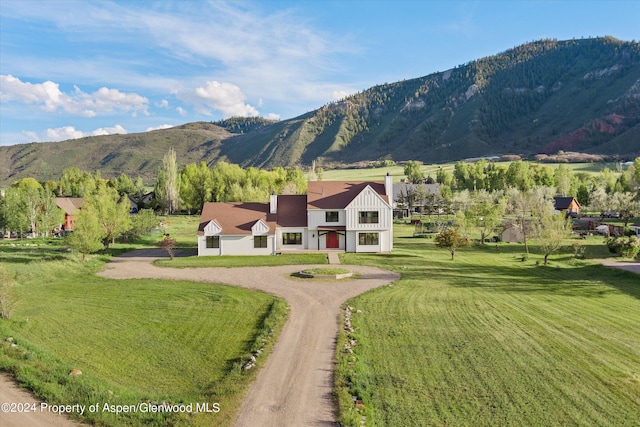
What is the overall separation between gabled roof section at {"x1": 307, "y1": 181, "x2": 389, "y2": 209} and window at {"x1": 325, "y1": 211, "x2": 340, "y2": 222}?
0.68 meters

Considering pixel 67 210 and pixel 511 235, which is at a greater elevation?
pixel 67 210

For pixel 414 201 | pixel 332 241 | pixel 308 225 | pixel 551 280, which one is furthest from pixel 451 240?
pixel 414 201

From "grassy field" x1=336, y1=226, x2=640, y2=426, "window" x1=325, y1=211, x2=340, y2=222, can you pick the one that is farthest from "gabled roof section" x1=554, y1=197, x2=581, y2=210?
"grassy field" x1=336, y1=226, x2=640, y2=426

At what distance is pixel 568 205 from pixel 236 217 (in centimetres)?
7179

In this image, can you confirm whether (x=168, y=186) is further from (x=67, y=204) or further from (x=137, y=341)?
(x=137, y=341)

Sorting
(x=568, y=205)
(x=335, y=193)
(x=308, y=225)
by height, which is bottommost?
(x=308, y=225)

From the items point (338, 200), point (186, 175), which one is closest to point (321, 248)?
point (338, 200)

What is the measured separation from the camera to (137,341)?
60.7ft

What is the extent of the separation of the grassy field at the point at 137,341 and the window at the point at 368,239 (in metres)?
19.9

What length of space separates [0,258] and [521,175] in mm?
98254

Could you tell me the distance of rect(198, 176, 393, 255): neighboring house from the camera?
145 ft

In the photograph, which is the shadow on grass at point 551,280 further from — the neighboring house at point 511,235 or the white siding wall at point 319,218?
the neighboring house at point 511,235

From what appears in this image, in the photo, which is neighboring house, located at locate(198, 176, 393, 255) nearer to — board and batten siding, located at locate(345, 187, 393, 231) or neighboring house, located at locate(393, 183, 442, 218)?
board and batten siding, located at locate(345, 187, 393, 231)

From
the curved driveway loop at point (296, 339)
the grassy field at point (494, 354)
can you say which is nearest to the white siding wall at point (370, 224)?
the curved driveway loop at point (296, 339)
